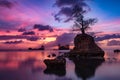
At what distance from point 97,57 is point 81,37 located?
8109mm

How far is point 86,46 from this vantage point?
74.2 m

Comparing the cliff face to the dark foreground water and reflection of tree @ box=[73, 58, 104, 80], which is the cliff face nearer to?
the dark foreground water

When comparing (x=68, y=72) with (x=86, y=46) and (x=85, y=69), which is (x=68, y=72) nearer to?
(x=85, y=69)

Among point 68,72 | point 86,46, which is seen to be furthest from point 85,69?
point 86,46

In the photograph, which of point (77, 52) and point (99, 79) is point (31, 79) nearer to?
point (99, 79)

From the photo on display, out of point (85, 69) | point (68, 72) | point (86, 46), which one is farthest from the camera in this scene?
point (86, 46)

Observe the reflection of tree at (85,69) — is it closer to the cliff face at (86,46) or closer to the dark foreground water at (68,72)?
the dark foreground water at (68,72)

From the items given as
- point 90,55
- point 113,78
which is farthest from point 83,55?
point 113,78

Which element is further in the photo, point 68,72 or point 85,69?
point 85,69

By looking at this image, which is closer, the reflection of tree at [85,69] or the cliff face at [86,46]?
the reflection of tree at [85,69]

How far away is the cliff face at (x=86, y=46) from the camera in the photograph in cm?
7400

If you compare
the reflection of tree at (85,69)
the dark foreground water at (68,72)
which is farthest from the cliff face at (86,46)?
the reflection of tree at (85,69)

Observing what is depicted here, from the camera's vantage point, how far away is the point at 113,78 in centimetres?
3312

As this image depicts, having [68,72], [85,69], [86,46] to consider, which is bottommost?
[85,69]
